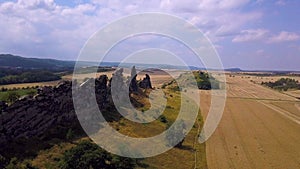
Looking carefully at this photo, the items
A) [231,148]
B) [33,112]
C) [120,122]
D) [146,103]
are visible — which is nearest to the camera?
[33,112]

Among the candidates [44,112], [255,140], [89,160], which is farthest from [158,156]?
[255,140]

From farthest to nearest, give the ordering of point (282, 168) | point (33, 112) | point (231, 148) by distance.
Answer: point (231, 148) → point (33, 112) → point (282, 168)

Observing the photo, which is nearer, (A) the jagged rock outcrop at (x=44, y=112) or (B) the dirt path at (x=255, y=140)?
(A) the jagged rock outcrop at (x=44, y=112)

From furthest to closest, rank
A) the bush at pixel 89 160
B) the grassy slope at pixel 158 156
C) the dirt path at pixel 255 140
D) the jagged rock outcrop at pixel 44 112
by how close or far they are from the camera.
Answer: the dirt path at pixel 255 140
the jagged rock outcrop at pixel 44 112
the grassy slope at pixel 158 156
the bush at pixel 89 160

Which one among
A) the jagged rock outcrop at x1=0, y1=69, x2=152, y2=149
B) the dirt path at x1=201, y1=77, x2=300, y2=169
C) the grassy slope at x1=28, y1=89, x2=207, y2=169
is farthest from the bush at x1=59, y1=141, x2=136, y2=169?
the dirt path at x1=201, y1=77, x2=300, y2=169

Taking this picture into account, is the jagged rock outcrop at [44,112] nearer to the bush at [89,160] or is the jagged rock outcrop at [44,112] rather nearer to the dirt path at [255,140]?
the bush at [89,160]

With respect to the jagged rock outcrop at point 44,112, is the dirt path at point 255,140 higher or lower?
lower

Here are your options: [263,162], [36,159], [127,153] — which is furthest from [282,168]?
[36,159]

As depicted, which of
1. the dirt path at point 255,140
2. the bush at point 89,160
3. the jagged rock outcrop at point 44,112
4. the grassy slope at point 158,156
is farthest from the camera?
the dirt path at point 255,140

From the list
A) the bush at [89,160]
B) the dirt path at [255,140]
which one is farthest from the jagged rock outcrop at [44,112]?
the dirt path at [255,140]

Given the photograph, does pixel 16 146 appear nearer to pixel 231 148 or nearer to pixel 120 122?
pixel 120 122
